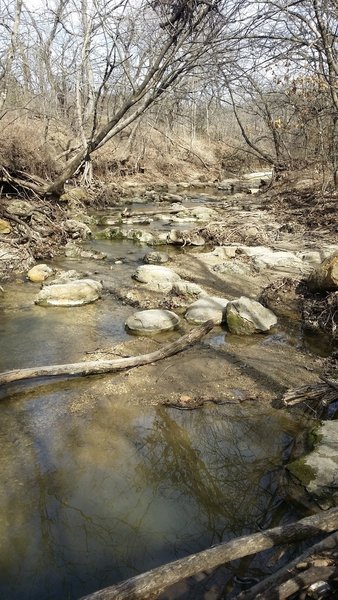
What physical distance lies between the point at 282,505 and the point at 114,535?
1132mm

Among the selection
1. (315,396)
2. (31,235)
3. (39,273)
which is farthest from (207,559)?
(31,235)

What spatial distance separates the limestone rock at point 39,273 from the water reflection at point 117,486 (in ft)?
11.9

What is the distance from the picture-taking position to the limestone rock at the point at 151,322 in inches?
209

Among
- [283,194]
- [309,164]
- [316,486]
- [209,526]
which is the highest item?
[309,164]

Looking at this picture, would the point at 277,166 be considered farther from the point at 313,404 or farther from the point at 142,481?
the point at 142,481

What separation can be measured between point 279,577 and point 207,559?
0.29 m

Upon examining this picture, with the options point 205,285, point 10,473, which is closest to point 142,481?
point 10,473

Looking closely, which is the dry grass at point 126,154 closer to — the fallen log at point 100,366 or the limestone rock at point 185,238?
the limestone rock at point 185,238

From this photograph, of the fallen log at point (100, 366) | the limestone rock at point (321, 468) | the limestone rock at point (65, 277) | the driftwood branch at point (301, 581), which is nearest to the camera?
the driftwood branch at point (301, 581)

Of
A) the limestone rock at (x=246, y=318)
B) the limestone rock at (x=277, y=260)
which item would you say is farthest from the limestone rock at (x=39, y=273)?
the limestone rock at (x=277, y=260)

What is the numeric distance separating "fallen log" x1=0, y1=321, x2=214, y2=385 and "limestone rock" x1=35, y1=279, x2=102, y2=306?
203 cm

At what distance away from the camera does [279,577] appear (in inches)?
65.2

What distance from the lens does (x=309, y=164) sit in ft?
47.6

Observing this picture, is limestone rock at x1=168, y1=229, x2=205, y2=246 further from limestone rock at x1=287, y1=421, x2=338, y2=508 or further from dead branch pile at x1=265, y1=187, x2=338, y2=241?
limestone rock at x1=287, y1=421, x2=338, y2=508
